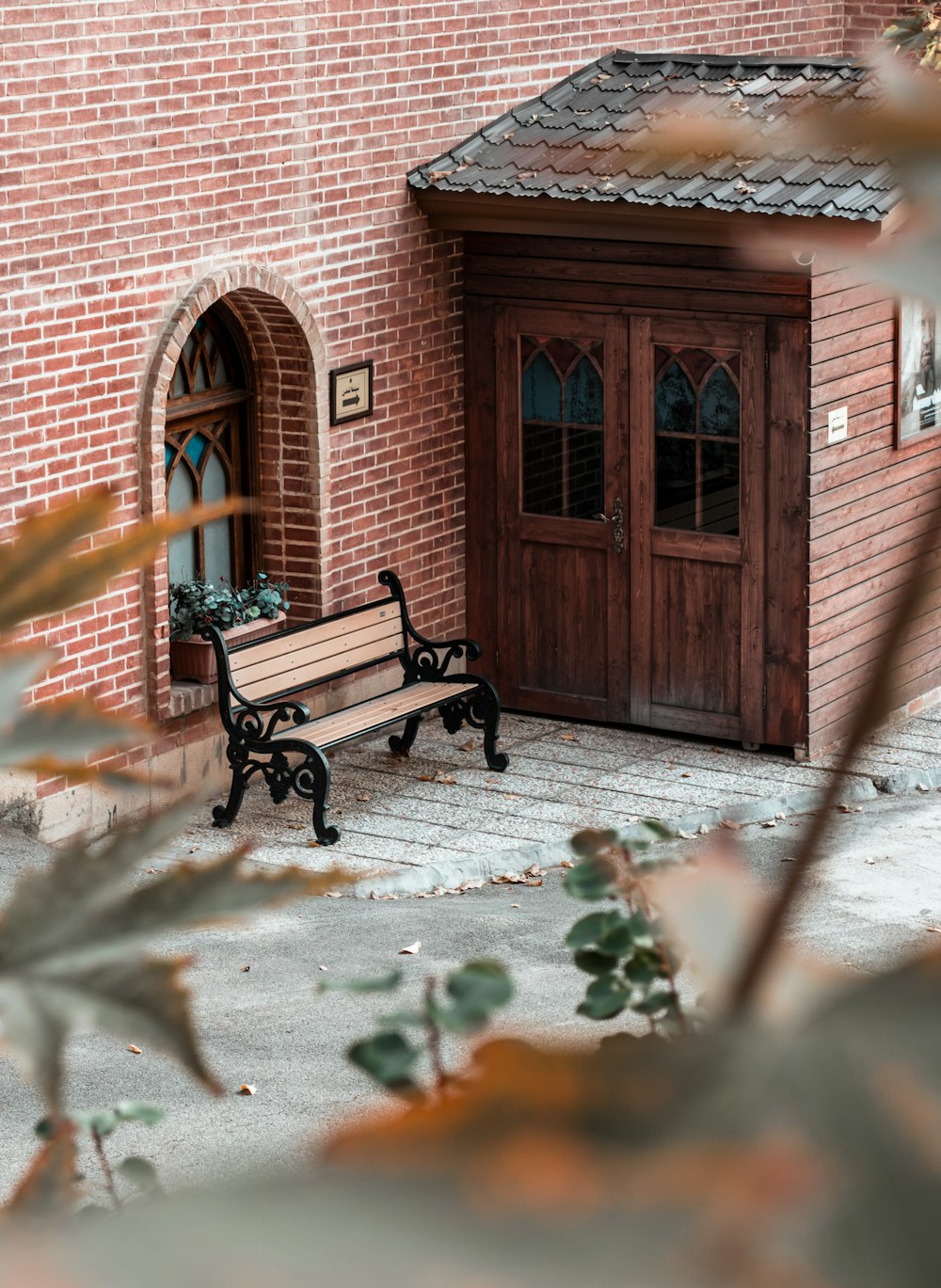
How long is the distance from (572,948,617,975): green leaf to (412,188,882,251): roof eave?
698 centimetres

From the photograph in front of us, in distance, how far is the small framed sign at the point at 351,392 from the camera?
372 inches

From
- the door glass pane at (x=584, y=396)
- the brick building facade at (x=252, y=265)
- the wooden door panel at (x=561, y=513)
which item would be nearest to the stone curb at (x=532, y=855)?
the brick building facade at (x=252, y=265)

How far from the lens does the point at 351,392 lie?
9.58 meters

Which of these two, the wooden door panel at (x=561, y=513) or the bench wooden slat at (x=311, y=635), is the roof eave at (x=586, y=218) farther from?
the bench wooden slat at (x=311, y=635)

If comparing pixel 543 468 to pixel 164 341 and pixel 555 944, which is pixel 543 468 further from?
pixel 555 944

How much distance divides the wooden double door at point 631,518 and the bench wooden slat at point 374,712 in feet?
3.33

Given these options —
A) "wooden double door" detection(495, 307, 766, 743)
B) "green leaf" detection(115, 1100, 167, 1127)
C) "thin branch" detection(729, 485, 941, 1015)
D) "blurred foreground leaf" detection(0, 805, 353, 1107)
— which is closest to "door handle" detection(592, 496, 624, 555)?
"wooden double door" detection(495, 307, 766, 743)

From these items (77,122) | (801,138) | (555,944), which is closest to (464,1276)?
(801,138)

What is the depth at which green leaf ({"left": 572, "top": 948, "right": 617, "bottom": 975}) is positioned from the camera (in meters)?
2.01

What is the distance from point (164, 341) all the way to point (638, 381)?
2.67 m

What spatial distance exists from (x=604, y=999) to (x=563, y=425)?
27.3 ft

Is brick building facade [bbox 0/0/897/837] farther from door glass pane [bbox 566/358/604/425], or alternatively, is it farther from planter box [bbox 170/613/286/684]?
door glass pane [bbox 566/358/604/425]

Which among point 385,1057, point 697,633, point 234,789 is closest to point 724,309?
point 697,633

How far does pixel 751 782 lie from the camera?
9422mm
